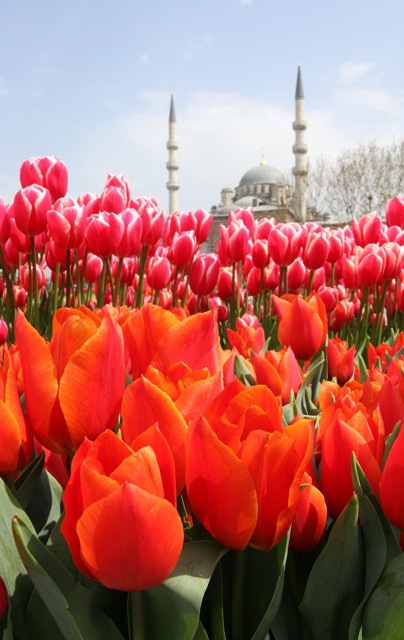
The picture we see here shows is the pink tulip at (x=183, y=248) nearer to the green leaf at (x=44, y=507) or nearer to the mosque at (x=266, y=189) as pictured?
the green leaf at (x=44, y=507)

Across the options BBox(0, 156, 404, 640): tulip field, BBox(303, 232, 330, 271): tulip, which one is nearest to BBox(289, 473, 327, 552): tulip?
BBox(0, 156, 404, 640): tulip field

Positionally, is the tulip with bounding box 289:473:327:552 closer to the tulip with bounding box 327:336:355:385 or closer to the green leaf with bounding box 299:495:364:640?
the green leaf with bounding box 299:495:364:640

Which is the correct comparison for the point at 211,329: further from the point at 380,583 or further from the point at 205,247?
the point at 205,247

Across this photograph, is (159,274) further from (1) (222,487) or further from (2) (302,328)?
(1) (222,487)

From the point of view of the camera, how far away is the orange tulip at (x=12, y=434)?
2.04 ft

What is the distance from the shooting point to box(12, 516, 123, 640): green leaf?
0.49 m

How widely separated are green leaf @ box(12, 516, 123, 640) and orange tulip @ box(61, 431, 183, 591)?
0.11 ft

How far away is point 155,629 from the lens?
529 mm

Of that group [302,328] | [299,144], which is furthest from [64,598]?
[299,144]

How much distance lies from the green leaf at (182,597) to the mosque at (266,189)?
128ft

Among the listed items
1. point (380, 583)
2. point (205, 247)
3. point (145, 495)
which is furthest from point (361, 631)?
point (205, 247)

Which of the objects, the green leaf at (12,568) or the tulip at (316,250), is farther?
the tulip at (316,250)

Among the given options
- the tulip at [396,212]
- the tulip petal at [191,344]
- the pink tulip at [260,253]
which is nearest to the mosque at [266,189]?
the tulip at [396,212]

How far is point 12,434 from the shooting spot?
24.6 inches
